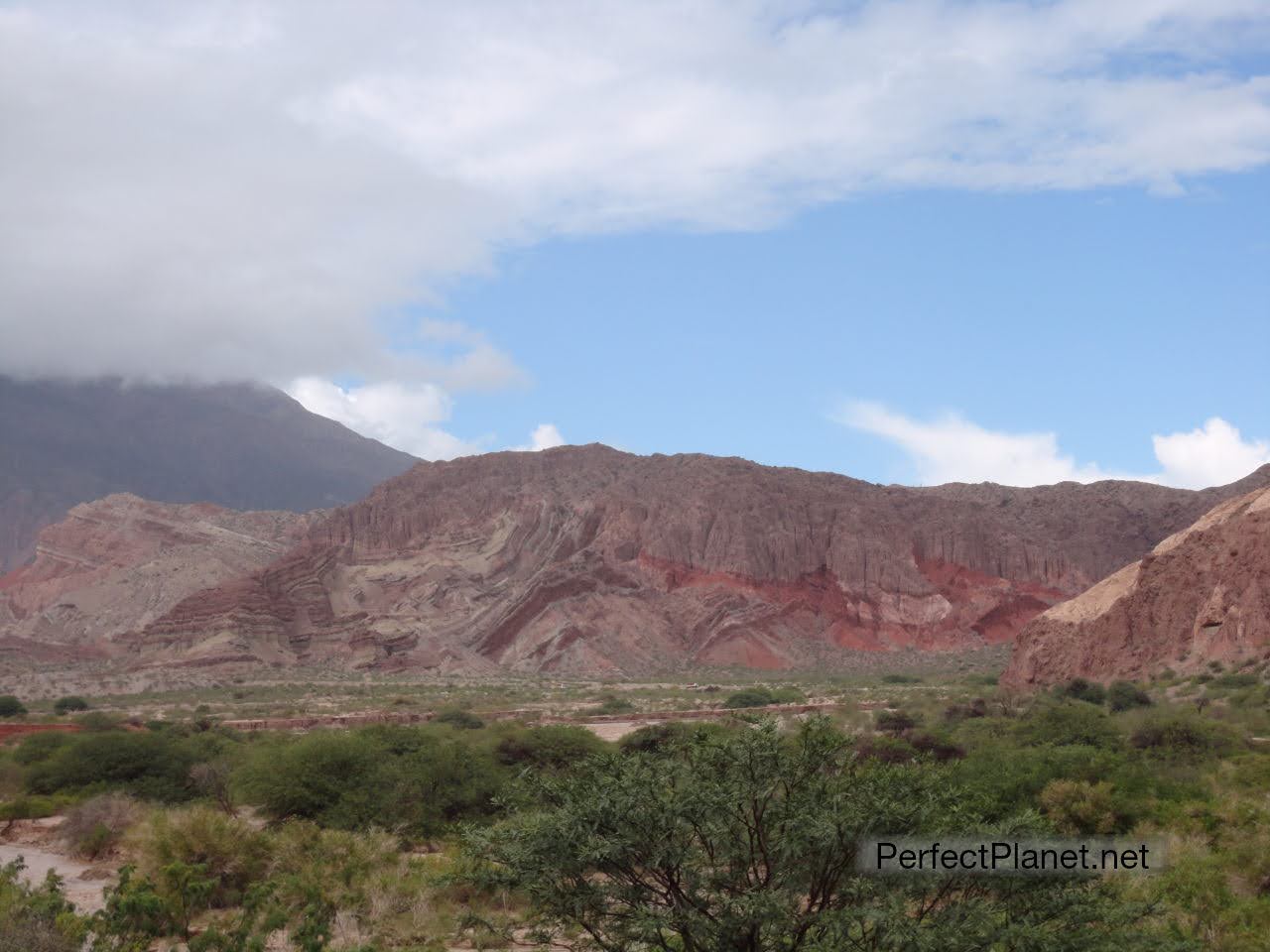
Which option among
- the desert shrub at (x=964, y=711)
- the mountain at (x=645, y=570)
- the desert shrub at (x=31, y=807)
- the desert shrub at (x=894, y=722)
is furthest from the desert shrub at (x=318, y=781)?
the mountain at (x=645, y=570)

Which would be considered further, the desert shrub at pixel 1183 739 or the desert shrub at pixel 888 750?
the desert shrub at pixel 1183 739

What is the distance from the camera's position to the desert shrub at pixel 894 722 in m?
33.2

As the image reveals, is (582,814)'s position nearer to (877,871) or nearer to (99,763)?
(877,871)

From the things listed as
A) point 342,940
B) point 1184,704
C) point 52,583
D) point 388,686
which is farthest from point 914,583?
point 342,940

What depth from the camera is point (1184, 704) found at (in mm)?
33750

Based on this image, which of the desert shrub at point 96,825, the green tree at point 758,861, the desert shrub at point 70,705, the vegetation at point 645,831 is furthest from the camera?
the desert shrub at point 70,705

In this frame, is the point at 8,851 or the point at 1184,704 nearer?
the point at 8,851

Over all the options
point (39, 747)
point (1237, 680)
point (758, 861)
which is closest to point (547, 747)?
point (39, 747)

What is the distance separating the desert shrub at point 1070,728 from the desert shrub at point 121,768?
18.2m

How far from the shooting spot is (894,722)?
34.6 meters

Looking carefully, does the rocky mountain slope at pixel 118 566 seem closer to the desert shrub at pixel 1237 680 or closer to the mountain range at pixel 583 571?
the mountain range at pixel 583 571

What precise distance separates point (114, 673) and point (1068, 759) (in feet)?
246

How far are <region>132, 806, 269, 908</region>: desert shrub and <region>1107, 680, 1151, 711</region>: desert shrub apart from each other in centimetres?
2594

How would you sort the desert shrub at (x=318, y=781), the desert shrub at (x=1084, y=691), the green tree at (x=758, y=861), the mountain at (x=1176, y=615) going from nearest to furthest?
1. the green tree at (x=758, y=861)
2. the desert shrub at (x=318, y=781)
3. the desert shrub at (x=1084, y=691)
4. the mountain at (x=1176, y=615)
